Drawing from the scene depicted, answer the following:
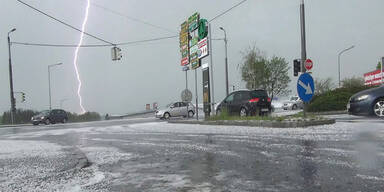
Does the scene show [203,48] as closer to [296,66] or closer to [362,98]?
[296,66]

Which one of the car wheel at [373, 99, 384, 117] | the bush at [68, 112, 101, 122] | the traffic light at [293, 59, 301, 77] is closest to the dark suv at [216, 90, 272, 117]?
the traffic light at [293, 59, 301, 77]

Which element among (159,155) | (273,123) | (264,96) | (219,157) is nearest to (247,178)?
(219,157)

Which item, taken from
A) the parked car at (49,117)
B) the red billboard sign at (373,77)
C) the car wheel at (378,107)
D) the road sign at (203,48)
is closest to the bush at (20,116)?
the parked car at (49,117)

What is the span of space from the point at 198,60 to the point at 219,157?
13.3 m

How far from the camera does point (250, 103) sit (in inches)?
567

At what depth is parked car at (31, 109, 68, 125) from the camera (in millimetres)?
28375

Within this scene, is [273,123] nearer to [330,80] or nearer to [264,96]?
[264,96]

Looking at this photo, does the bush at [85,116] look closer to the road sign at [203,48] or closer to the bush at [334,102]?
the road sign at [203,48]

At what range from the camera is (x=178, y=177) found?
350cm

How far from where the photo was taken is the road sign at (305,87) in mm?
10281

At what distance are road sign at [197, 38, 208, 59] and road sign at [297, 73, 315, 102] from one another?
716 centimetres

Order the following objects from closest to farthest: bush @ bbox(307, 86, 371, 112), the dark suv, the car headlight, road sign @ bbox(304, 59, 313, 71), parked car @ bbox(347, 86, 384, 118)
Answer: parked car @ bbox(347, 86, 384, 118)
the car headlight
road sign @ bbox(304, 59, 313, 71)
the dark suv
bush @ bbox(307, 86, 371, 112)

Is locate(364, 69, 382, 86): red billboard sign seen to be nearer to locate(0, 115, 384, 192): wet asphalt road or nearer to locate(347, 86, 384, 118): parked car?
locate(347, 86, 384, 118): parked car

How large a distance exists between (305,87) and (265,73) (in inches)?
1292
